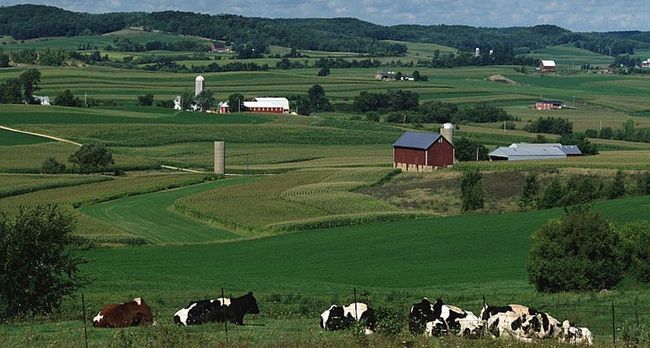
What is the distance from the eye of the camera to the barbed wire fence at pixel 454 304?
23125mm

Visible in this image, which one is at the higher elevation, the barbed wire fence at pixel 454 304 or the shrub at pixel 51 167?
the barbed wire fence at pixel 454 304

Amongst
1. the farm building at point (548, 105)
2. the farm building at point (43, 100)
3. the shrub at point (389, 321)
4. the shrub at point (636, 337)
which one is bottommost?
the farm building at point (548, 105)

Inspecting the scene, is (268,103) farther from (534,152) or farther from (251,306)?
(251,306)

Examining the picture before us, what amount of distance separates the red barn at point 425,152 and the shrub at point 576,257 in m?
40.6

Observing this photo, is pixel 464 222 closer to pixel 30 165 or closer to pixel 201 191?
pixel 201 191

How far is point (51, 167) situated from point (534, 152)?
31334mm

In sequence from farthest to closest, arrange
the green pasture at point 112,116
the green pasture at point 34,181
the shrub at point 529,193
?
the green pasture at point 112,116
the green pasture at point 34,181
the shrub at point 529,193

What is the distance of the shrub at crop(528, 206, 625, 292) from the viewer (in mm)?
30359

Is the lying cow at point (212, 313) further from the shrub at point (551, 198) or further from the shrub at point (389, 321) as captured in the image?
the shrub at point (551, 198)

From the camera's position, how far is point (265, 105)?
130 m

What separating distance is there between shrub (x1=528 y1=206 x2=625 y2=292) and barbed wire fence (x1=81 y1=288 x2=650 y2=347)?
149cm

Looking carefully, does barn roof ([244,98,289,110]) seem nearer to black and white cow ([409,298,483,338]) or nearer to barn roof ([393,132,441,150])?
barn roof ([393,132,441,150])

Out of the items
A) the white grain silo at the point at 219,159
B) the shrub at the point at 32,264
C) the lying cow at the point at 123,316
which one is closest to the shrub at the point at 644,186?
the white grain silo at the point at 219,159

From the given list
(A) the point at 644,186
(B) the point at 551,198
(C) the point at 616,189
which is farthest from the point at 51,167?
(A) the point at 644,186
